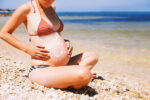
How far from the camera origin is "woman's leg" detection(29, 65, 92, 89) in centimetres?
234

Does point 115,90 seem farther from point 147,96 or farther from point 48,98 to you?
point 48,98

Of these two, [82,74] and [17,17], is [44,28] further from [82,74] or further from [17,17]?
[82,74]

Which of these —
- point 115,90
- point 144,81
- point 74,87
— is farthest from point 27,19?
point 144,81

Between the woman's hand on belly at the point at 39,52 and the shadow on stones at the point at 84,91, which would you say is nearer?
the woman's hand on belly at the point at 39,52

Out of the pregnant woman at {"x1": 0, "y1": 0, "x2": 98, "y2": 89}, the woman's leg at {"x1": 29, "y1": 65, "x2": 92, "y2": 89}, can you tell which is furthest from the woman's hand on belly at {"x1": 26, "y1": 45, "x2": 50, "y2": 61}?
the woman's leg at {"x1": 29, "y1": 65, "x2": 92, "y2": 89}

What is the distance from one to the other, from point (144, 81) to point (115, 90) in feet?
4.90

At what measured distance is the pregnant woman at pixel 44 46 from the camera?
2406 mm

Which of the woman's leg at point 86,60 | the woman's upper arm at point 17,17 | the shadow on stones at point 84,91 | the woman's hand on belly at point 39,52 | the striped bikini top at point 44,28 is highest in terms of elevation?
the woman's upper arm at point 17,17

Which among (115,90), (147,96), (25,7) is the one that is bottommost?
(147,96)

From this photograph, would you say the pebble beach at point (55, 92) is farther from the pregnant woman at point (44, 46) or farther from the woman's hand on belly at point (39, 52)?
the woman's hand on belly at point (39, 52)

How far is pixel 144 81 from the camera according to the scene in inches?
168

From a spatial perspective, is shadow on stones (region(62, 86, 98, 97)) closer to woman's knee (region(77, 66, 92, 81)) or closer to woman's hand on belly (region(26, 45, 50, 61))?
woman's knee (region(77, 66, 92, 81))

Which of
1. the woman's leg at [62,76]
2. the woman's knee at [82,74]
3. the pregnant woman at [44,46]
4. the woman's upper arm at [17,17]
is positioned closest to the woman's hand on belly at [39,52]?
the pregnant woman at [44,46]

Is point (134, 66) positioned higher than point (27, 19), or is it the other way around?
point (27, 19)
